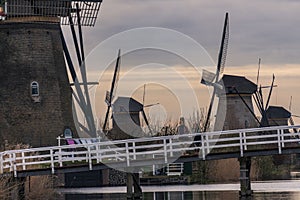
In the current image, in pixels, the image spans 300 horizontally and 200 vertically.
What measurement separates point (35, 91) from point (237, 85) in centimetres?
2018

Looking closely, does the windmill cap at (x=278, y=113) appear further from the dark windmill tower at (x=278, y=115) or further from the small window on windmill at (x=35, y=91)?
the small window on windmill at (x=35, y=91)

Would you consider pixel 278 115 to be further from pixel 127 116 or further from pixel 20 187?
pixel 20 187

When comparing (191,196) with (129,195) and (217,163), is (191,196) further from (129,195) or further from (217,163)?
(217,163)

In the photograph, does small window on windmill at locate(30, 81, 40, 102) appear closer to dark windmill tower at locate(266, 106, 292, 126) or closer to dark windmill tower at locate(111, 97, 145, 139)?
dark windmill tower at locate(111, 97, 145, 139)

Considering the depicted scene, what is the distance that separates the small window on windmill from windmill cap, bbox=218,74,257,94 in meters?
19.0

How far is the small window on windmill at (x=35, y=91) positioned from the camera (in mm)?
37094

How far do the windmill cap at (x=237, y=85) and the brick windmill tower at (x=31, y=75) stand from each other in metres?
18.5

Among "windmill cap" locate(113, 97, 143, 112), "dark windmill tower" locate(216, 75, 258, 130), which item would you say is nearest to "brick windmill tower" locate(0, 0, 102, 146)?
"dark windmill tower" locate(216, 75, 258, 130)

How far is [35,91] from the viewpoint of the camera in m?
37.2

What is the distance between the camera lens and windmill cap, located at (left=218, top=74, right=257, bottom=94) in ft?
179

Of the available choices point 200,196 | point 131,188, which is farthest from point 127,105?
point 131,188

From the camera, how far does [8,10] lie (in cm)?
3656

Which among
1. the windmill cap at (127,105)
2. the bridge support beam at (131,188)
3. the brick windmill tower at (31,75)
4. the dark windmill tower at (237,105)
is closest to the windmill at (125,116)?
the windmill cap at (127,105)

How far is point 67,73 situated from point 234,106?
17887mm
